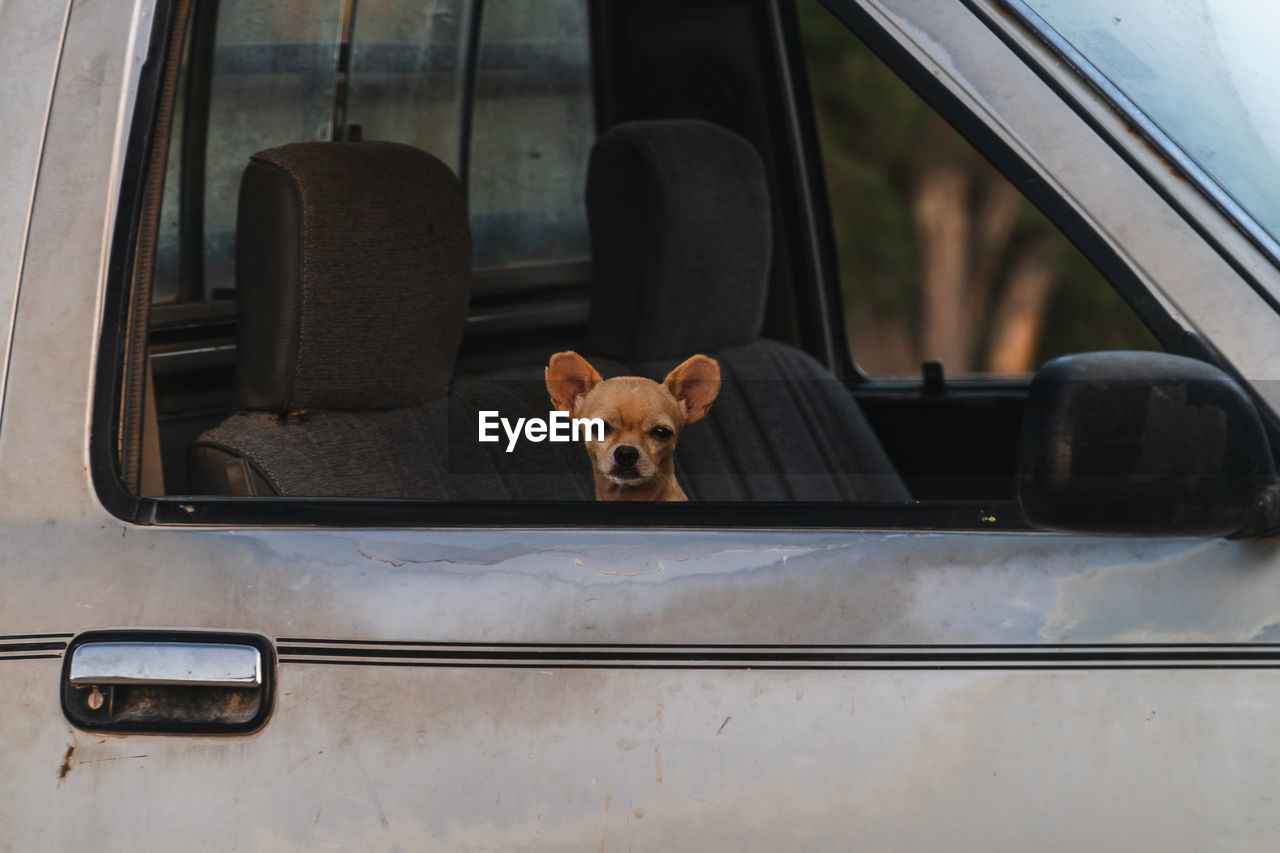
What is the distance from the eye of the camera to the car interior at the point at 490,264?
2.18 meters

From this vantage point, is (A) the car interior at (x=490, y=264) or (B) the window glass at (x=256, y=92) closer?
(A) the car interior at (x=490, y=264)

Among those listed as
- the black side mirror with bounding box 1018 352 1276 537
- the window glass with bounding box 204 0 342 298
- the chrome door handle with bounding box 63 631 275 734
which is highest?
the window glass with bounding box 204 0 342 298

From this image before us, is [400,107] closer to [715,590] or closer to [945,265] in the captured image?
[715,590]

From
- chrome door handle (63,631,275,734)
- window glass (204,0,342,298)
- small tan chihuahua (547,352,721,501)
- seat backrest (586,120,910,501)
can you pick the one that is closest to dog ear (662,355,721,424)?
small tan chihuahua (547,352,721,501)

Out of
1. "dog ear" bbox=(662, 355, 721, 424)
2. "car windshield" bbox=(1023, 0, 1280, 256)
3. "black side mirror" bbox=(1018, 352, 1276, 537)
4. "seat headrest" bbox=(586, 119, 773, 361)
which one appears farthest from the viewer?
"seat headrest" bbox=(586, 119, 773, 361)

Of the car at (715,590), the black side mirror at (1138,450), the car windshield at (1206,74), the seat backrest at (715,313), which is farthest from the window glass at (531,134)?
the black side mirror at (1138,450)

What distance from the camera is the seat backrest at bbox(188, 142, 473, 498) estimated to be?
2139mm

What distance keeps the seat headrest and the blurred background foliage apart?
1016cm

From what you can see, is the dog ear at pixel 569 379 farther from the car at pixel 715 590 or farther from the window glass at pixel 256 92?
the window glass at pixel 256 92

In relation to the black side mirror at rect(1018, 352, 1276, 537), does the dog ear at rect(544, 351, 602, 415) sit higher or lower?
higher

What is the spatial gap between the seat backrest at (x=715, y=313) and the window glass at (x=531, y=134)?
1179 mm

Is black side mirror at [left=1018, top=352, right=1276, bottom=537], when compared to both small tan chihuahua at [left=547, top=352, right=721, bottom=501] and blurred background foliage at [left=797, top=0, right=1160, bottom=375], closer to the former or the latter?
small tan chihuahua at [left=547, top=352, right=721, bottom=501]

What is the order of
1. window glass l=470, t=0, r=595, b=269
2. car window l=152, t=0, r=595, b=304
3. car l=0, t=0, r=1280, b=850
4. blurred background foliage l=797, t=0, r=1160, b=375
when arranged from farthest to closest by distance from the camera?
blurred background foliage l=797, t=0, r=1160, b=375 < window glass l=470, t=0, r=595, b=269 < car window l=152, t=0, r=595, b=304 < car l=0, t=0, r=1280, b=850

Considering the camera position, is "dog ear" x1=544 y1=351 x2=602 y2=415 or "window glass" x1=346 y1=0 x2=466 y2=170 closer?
"dog ear" x1=544 y1=351 x2=602 y2=415
